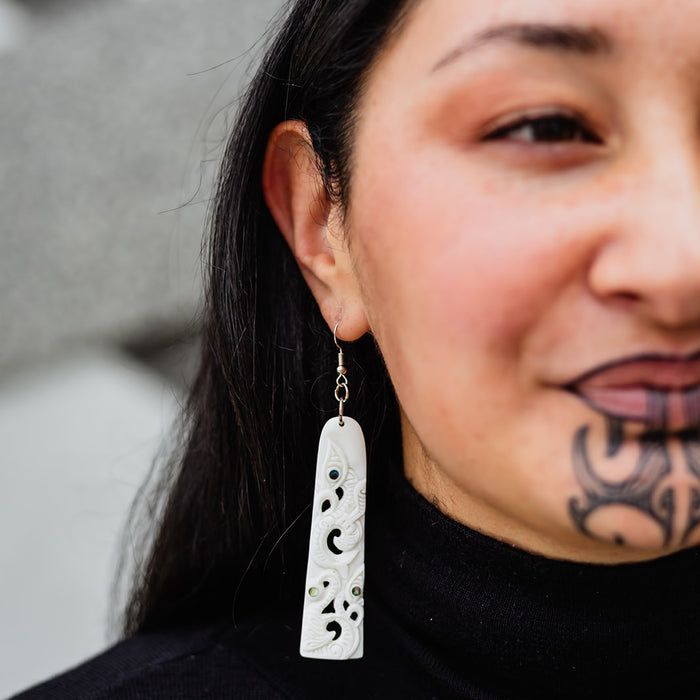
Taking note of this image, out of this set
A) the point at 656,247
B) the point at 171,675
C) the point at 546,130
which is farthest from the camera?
the point at 171,675

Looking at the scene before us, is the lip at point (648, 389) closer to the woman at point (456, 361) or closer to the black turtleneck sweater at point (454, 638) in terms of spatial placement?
the woman at point (456, 361)

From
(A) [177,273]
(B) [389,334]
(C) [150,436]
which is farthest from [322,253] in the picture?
(A) [177,273]

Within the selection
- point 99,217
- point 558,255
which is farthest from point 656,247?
point 99,217

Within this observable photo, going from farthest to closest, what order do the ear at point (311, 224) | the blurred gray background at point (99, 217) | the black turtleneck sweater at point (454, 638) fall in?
the blurred gray background at point (99, 217), the ear at point (311, 224), the black turtleneck sweater at point (454, 638)

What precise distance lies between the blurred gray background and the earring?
75.7 inches

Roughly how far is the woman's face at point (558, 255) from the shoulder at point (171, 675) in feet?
1.77

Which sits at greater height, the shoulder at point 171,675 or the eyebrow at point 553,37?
the eyebrow at point 553,37

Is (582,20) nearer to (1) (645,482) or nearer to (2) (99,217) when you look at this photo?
(1) (645,482)

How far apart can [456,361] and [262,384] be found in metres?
0.48

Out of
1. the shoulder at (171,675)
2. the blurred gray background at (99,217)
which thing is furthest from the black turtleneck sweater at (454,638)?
the blurred gray background at (99,217)

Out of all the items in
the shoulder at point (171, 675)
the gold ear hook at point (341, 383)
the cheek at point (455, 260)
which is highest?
the cheek at point (455, 260)

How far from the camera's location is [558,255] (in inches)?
41.5

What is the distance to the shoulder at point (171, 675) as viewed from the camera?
145 centimetres

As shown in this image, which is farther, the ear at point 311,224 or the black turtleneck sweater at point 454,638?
the ear at point 311,224
